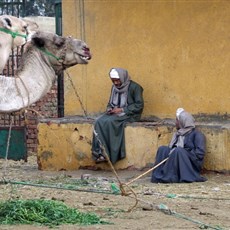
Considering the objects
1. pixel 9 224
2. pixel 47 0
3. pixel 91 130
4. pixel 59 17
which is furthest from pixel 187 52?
pixel 47 0

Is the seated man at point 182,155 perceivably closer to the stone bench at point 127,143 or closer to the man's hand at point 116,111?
the stone bench at point 127,143

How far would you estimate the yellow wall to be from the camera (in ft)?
44.3

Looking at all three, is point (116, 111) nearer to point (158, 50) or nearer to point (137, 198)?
point (158, 50)

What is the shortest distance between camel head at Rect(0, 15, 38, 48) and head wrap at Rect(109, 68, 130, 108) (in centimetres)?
594

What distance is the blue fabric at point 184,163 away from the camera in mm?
12625

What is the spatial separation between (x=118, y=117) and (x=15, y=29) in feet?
20.3

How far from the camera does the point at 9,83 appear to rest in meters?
7.58

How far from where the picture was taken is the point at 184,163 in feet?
41.4

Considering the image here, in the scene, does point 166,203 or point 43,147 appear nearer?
point 166,203

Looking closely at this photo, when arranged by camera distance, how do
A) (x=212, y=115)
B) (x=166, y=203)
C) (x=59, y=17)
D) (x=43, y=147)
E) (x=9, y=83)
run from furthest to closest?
(x=59, y=17), (x=43, y=147), (x=212, y=115), (x=166, y=203), (x=9, y=83)

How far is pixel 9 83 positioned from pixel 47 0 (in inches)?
713

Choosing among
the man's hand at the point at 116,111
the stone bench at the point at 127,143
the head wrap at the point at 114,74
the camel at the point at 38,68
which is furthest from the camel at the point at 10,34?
the man's hand at the point at 116,111

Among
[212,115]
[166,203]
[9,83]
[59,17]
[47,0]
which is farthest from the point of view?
[47,0]

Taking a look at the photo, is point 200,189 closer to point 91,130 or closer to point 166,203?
point 166,203
